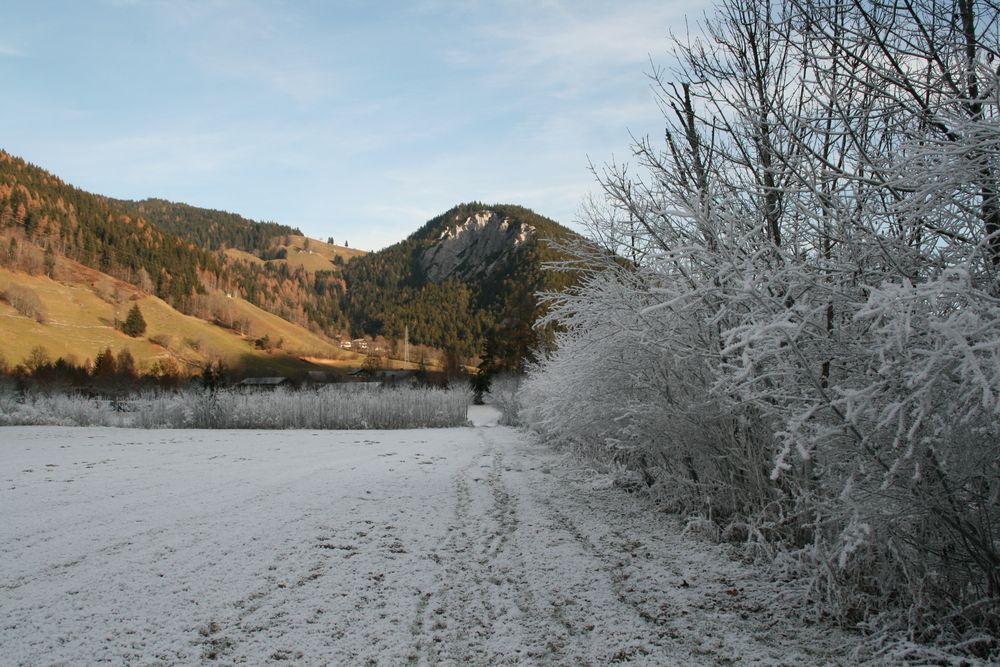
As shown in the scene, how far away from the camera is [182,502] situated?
6109 millimetres

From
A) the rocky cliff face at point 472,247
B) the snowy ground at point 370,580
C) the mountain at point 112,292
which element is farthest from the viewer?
the rocky cliff face at point 472,247

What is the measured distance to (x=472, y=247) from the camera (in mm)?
132250

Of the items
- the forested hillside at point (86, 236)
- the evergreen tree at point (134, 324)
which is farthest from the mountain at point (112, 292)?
the evergreen tree at point (134, 324)

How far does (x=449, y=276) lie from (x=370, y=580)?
12658 centimetres

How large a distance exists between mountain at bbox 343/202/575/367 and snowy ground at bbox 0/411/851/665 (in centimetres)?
6607

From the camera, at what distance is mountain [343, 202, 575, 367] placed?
320ft

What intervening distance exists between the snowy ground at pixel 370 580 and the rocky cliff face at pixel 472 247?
111 metres

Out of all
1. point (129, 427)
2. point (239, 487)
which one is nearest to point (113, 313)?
point (129, 427)

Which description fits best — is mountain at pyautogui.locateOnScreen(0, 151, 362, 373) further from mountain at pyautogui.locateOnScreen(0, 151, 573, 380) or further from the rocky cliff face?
the rocky cliff face

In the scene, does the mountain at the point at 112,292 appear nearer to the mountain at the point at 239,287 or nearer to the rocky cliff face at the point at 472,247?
the mountain at the point at 239,287

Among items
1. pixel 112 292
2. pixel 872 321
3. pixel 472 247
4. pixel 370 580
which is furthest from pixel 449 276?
pixel 872 321

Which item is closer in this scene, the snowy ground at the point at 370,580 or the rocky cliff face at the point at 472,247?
the snowy ground at the point at 370,580

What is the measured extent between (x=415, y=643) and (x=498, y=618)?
52cm

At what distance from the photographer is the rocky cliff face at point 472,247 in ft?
399
